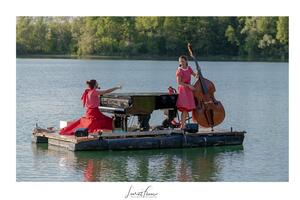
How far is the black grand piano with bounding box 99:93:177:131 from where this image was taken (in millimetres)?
19406

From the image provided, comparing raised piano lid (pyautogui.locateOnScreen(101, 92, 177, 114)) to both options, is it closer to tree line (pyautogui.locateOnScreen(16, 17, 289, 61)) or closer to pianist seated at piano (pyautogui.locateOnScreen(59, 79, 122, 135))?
pianist seated at piano (pyautogui.locateOnScreen(59, 79, 122, 135))

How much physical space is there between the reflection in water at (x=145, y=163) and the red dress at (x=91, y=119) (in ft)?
1.81

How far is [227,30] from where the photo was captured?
206 feet

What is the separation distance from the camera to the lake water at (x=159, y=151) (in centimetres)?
1773

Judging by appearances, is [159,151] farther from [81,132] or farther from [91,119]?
[81,132]

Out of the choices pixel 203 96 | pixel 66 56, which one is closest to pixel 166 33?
pixel 66 56

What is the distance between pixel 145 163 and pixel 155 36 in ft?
153

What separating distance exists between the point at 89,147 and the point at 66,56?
159ft

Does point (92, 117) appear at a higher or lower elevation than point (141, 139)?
higher

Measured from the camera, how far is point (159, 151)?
1978 centimetres
